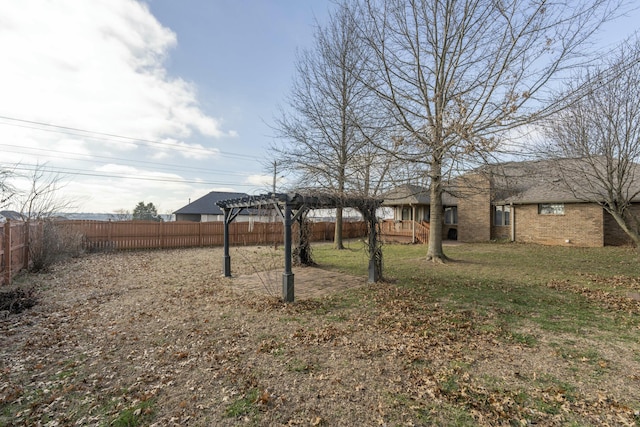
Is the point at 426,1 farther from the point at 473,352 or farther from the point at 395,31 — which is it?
the point at 473,352

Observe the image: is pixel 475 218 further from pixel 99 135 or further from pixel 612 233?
pixel 99 135

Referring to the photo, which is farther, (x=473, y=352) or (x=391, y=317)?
(x=391, y=317)

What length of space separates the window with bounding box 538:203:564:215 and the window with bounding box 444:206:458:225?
486 centimetres

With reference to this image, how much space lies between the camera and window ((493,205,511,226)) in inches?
712

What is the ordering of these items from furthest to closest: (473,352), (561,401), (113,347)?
(113,347)
(473,352)
(561,401)

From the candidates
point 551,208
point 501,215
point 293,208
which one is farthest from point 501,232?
point 293,208

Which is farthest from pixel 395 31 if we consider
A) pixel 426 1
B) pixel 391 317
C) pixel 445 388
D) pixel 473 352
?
pixel 445 388

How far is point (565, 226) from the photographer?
1578 centimetres

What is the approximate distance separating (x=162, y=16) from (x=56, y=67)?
10.9 feet

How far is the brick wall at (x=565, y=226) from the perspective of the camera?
589 inches

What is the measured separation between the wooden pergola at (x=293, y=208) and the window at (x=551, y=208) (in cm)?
1352

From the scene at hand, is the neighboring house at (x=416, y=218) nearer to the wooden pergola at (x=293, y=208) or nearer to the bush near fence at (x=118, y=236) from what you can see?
the bush near fence at (x=118, y=236)

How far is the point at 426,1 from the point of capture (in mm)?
8258

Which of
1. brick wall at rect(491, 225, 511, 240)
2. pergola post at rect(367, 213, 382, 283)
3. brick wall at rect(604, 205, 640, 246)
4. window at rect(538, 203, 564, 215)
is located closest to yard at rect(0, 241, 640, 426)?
pergola post at rect(367, 213, 382, 283)
